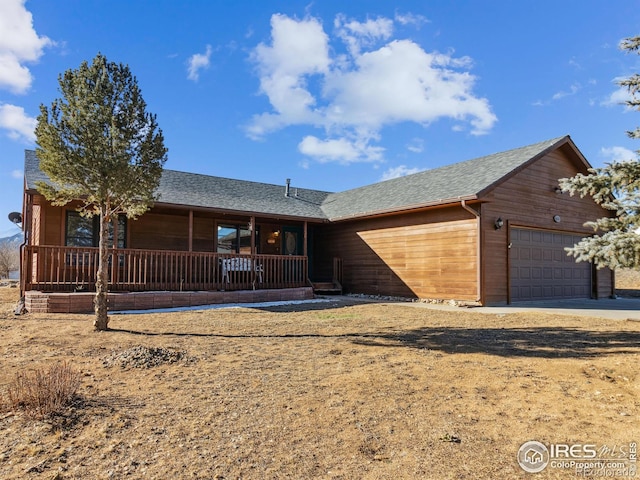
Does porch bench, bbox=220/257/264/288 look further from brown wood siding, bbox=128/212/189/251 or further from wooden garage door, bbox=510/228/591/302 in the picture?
wooden garage door, bbox=510/228/591/302

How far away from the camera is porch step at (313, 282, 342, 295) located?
1444 cm

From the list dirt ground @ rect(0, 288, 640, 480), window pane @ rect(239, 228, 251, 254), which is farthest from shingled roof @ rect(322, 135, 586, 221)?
dirt ground @ rect(0, 288, 640, 480)

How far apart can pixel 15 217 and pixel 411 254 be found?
1526cm

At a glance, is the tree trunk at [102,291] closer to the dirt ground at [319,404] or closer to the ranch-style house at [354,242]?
the dirt ground at [319,404]

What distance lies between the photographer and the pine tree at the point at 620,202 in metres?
4.26

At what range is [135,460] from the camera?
7.76ft

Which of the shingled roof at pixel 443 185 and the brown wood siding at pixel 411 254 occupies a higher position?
the shingled roof at pixel 443 185

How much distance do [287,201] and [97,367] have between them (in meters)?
12.4

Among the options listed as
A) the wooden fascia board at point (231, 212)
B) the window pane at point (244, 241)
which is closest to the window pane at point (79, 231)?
the wooden fascia board at point (231, 212)

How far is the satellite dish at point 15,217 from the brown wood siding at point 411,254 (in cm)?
1230

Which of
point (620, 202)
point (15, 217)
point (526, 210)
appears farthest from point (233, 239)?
point (620, 202)

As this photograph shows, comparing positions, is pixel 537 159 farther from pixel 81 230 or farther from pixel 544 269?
pixel 81 230

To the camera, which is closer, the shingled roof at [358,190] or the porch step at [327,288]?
the shingled roof at [358,190]

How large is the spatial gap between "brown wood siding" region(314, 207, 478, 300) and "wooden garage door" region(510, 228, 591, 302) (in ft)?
5.86
